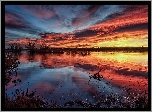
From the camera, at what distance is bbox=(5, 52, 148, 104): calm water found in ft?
27.6

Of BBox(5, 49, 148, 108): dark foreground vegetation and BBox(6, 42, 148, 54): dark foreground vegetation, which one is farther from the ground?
BBox(6, 42, 148, 54): dark foreground vegetation

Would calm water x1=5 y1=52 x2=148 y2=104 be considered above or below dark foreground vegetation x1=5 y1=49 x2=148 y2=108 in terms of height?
above

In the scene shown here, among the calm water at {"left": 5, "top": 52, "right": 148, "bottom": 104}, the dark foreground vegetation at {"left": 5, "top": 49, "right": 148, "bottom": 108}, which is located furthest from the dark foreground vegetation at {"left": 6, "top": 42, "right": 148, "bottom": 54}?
the dark foreground vegetation at {"left": 5, "top": 49, "right": 148, "bottom": 108}

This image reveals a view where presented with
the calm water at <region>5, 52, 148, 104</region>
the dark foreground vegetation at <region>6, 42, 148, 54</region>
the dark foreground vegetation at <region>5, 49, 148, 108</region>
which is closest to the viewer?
the dark foreground vegetation at <region>5, 49, 148, 108</region>

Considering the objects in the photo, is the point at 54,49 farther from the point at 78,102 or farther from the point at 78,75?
the point at 78,102

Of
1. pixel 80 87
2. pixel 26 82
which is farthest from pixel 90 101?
pixel 26 82

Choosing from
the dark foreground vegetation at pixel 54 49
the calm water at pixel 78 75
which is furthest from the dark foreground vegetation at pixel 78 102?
the dark foreground vegetation at pixel 54 49

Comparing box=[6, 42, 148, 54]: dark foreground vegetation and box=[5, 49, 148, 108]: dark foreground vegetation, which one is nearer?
box=[5, 49, 148, 108]: dark foreground vegetation

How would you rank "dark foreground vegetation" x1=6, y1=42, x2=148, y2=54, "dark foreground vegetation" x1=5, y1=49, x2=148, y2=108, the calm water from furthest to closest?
1. "dark foreground vegetation" x1=6, y1=42, x2=148, y2=54
2. the calm water
3. "dark foreground vegetation" x1=5, y1=49, x2=148, y2=108

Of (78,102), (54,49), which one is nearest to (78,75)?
(78,102)

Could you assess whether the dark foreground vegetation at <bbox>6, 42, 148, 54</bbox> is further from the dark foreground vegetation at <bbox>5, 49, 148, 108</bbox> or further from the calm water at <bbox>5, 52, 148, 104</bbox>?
the dark foreground vegetation at <bbox>5, 49, 148, 108</bbox>

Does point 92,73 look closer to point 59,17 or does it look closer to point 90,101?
point 90,101

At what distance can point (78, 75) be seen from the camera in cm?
850

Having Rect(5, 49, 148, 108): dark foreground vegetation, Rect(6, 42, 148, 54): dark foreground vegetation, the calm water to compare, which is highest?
Rect(6, 42, 148, 54): dark foreground vegetation
